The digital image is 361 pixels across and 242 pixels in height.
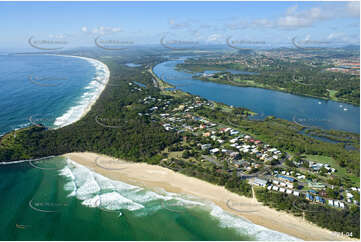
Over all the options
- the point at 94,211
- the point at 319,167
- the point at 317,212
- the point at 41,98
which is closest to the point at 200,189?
the point at 94,211

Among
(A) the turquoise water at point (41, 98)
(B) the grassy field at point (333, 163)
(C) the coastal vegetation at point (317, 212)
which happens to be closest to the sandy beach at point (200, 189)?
(C) the coastal vegetation at point (317, 212)

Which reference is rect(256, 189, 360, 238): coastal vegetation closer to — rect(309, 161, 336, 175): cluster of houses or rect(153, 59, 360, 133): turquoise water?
rect(309, 161, 336, 175): cluster of houses

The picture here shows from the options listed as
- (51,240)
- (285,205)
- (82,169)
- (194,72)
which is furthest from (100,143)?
(194,72)

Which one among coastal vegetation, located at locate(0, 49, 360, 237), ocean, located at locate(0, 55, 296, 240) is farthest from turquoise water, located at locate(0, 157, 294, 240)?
coastal vegetation, located at locate(0, 49, 360, 237)

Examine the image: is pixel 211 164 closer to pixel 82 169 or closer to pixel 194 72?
pixel 82 169

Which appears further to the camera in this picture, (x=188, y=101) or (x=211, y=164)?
(x=188, y=101)

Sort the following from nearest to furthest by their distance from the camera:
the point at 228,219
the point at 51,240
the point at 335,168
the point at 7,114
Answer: the point at 51,240 < the point at 228,219 < the point at 335,168 < the point at 7,114
